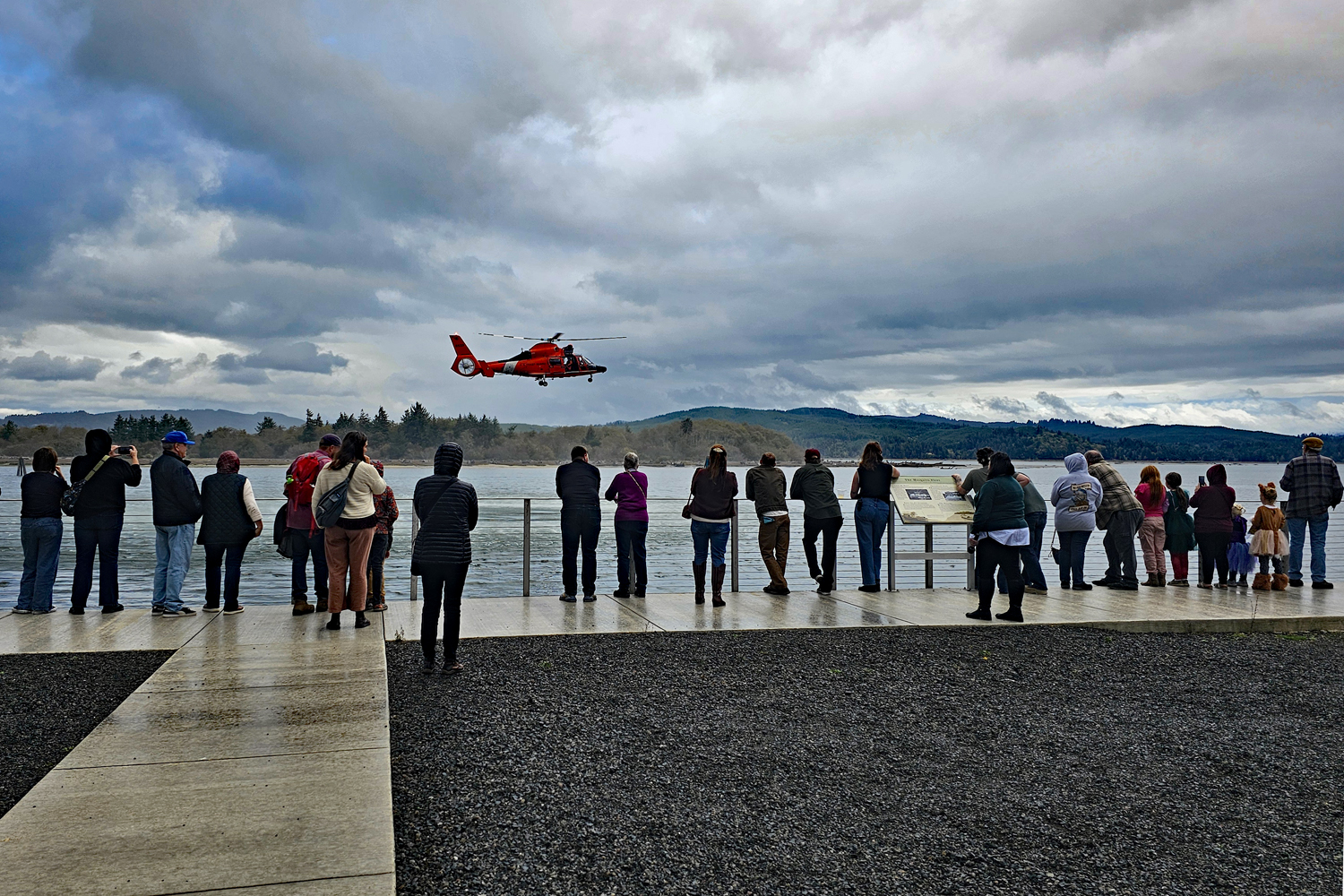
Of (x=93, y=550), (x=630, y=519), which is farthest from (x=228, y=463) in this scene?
(x=630, y=519)

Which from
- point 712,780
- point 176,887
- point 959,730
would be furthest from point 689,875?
point 959,730

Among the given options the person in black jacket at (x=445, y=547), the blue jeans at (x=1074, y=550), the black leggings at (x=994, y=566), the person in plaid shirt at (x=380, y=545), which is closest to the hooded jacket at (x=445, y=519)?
the person in black jacket at (x=445, y=547)

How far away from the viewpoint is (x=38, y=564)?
31.2 feet

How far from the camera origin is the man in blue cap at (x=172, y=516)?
9188 mm

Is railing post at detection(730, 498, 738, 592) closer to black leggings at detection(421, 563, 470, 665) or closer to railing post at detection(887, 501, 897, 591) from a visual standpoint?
railing post at detection(887, 501, 897, 591)

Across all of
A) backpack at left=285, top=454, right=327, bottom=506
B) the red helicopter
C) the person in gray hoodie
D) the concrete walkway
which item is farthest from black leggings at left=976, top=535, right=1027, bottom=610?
the red helicopter

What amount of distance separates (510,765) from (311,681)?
2.07 metres

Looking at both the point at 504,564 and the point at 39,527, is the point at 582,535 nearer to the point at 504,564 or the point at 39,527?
the point at 39,527

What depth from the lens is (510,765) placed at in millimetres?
4996

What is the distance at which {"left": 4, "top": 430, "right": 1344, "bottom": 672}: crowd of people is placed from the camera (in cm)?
794

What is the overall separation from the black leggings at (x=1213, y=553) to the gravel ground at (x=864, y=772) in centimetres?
469

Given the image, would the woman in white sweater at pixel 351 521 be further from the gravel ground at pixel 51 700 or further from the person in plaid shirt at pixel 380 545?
the gravel ground at pixel 51 700

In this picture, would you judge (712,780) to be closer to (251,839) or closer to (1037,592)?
(251,839)

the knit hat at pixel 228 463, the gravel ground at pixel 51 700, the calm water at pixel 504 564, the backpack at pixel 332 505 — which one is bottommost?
the calm water at pixel 504 564
